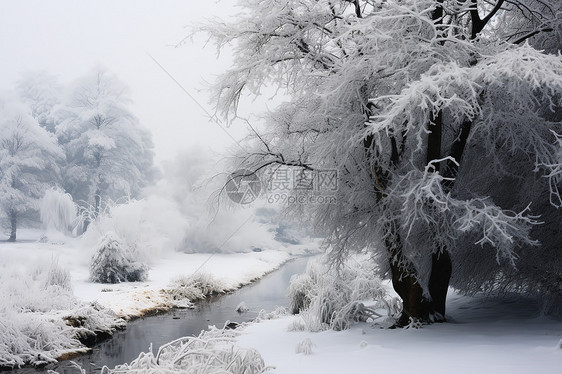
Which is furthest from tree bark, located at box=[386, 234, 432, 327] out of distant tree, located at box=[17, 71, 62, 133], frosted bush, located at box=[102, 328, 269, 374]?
distant tree, located at box=[17, 71, 62, 133]

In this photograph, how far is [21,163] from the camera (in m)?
29.0

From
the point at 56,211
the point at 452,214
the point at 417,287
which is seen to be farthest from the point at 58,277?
the point at 56,211

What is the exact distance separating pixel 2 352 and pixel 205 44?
579 centimetres

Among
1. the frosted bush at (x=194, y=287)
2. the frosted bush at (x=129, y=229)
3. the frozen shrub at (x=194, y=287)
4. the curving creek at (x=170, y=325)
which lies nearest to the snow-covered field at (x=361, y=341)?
the curving creek at (x=170, y=325)

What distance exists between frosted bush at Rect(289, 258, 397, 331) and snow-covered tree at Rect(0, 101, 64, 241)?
23.1m

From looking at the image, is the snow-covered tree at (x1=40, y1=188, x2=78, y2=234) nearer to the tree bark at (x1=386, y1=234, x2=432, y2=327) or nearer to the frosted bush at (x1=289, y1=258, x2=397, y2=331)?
the frosted bush at (x1=289, y1=258, x2=397, y2=331)

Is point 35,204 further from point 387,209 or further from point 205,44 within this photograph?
point 387,209

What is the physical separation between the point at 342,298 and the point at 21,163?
2652 cm

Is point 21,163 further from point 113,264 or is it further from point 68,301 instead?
point 68,301

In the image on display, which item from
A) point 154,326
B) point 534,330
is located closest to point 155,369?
point 534,330

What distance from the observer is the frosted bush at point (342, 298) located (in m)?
7.92

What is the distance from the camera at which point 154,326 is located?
11.1 metres

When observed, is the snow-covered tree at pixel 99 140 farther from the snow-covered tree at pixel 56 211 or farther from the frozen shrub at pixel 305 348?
the frozen shrub at pixel 305 348

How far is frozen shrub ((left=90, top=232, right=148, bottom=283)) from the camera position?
15570mm
